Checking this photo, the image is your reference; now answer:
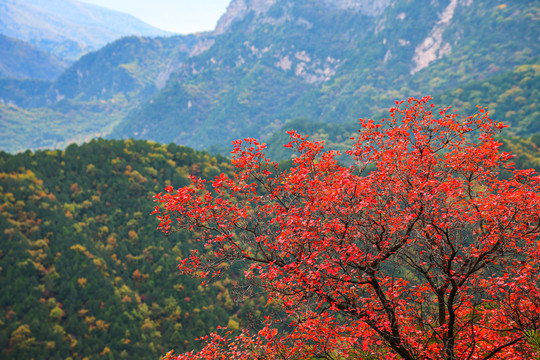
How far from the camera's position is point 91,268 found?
8119 centimetres

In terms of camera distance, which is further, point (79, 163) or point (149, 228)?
point (79, 163)

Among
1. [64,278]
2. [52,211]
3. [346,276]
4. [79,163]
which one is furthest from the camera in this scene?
[79,163]

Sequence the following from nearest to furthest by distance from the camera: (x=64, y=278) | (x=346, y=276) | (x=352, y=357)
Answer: (x=346, y=276), (x=352, y=357), (x=64, y=278)

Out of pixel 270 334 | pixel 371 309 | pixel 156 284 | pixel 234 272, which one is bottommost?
pixel 270 334

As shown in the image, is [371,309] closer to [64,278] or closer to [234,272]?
[64,278]

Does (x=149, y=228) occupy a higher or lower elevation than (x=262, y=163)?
higher

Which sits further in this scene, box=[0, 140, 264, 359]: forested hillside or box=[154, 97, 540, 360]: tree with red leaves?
box=[0, 140, 264, 359]: forested hillside

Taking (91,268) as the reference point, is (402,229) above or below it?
below

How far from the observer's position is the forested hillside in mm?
69500

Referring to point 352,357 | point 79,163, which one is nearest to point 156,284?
point 79,163

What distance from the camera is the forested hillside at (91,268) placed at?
69.5m

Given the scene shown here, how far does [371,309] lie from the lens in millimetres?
13016

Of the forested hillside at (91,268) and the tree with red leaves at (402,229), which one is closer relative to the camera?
the tree with red leaves at (402,229)

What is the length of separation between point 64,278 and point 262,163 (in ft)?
261
